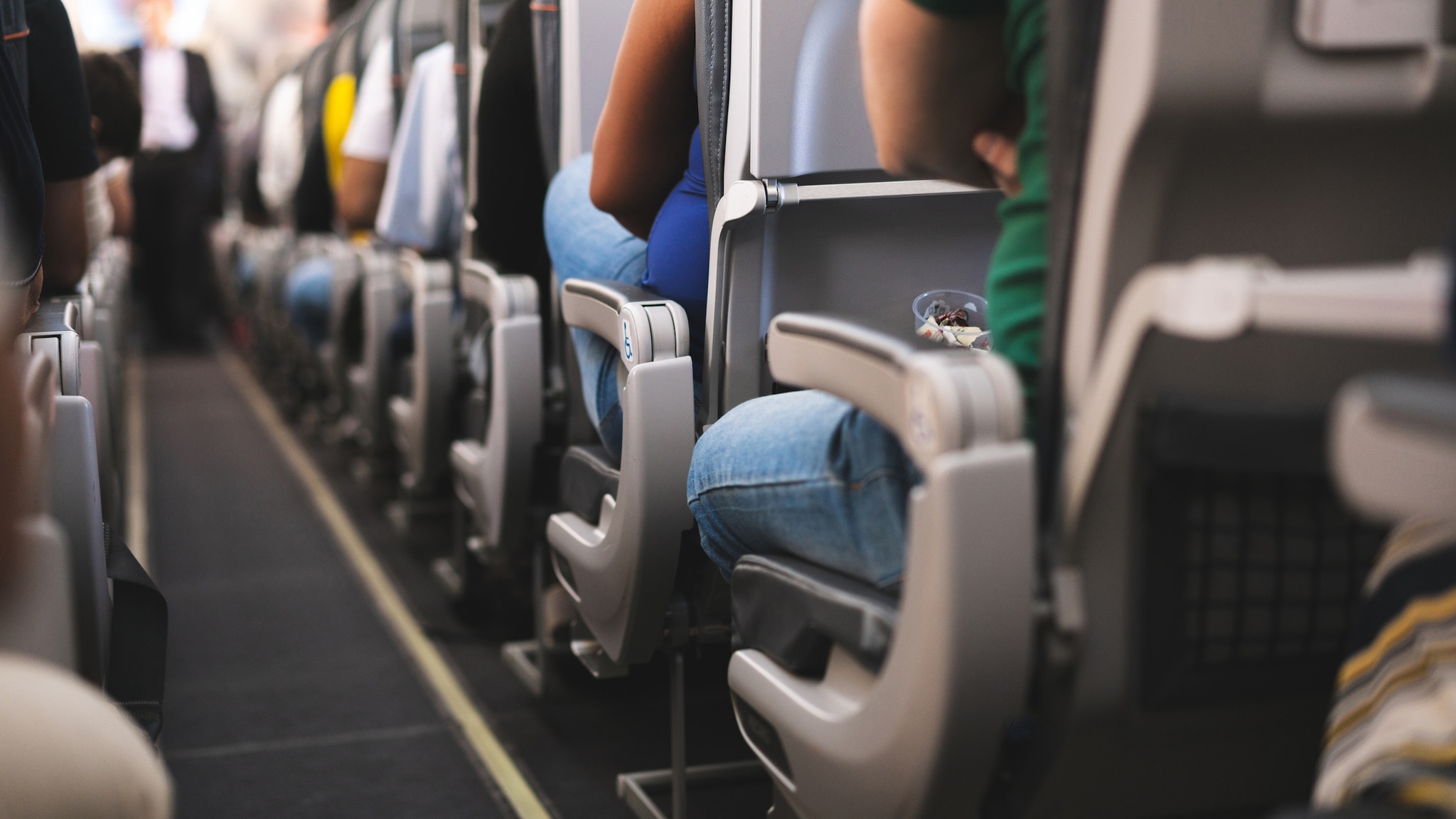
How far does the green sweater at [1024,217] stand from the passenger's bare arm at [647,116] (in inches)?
28.3

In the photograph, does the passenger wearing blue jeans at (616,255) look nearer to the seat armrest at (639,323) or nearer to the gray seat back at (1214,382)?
the seat armrest at (639,323)

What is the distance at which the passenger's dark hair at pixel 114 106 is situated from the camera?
2773 mm

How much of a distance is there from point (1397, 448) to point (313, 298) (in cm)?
423

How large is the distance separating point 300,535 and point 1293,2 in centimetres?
347

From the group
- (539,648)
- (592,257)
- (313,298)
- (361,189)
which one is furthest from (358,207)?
(592,257)

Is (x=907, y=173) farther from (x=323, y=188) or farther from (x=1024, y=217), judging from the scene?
(x=323, y=188)

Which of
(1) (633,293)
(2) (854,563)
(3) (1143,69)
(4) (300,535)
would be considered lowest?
(4) (300,535)

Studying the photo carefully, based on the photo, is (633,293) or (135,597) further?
(633,293)

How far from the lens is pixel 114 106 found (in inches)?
109

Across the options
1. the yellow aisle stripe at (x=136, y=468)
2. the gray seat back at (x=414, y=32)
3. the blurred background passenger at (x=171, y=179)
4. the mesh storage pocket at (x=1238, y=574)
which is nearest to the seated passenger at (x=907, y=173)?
the mesh storage pocket at (x=1238, y=574)

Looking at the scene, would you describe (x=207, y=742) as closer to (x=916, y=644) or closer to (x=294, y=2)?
(x=916, y=644)

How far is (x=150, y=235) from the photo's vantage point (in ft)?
27.9

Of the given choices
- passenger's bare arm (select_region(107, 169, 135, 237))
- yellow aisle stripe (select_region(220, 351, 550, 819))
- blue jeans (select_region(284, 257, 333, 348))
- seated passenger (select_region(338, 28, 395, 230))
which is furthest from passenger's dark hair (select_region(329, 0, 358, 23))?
seated passenger (select_region(338, 28, 395, 230))

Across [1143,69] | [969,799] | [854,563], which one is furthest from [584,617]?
[1143,69]
